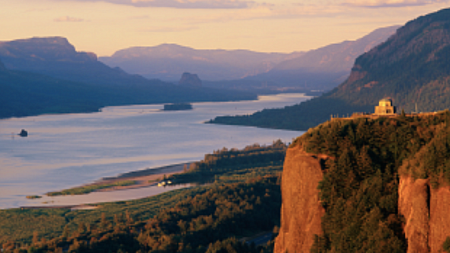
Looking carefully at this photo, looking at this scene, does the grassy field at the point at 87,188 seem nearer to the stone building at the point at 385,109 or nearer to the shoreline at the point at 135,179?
the shoreline at the point at 135,179

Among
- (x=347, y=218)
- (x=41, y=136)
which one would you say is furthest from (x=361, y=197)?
(x=41, y=136)

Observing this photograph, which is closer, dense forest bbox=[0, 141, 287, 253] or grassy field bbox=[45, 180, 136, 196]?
dense forest bbox=[0, 141, 287, 253]

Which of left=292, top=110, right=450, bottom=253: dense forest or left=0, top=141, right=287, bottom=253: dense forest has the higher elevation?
left=292, top=110, right=450, bottom=253: dense forest

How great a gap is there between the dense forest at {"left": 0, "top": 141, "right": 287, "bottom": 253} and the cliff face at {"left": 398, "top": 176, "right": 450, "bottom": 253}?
2510cm

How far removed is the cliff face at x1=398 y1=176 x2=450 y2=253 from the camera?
2212 cm

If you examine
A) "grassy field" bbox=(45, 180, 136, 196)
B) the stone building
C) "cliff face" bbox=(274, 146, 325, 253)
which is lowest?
"grassy field" bbox=(45, 180, 136, 196)

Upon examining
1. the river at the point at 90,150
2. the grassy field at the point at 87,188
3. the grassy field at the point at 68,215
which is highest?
the river at the point at 90,150

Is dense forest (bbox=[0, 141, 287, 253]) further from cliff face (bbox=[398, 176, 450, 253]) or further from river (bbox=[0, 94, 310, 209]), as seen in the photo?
cliff face (bbox=[398, 176, 450, 253])

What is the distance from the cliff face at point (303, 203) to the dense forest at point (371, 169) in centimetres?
38

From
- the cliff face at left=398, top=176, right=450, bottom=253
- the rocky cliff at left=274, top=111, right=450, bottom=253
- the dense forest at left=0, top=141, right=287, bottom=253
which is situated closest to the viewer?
the cliff face at left=398, top=176, right=450, bottom=253

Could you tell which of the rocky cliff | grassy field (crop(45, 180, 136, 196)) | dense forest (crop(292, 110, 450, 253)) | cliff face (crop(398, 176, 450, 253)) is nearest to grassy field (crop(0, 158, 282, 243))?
grassy field (crop(45, 180, 136, 196))

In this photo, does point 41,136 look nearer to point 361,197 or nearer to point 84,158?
point 84,158

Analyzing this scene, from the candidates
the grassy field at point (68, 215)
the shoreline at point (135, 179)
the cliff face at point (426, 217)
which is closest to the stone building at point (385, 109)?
the cliff face at point (426, 217)

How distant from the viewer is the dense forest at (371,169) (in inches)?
952
